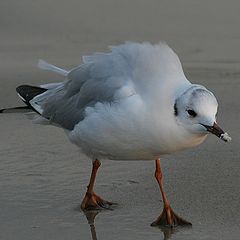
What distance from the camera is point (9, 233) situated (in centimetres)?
458

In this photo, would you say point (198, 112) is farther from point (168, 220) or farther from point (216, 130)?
point (168, 220)

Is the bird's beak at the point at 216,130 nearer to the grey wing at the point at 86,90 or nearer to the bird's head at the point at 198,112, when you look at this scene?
the bird's head at the point at 198,112

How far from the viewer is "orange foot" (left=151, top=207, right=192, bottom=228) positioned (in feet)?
15.6

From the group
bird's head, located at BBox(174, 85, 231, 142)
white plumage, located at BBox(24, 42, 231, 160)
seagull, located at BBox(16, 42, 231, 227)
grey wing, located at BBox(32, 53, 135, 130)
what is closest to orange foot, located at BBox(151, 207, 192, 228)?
seagull, located at BBox(16, 42, 231, 227)

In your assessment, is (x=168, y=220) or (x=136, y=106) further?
(x=168, y=220)

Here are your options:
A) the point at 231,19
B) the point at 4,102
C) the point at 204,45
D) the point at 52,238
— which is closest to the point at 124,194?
Result: the point at 52,238

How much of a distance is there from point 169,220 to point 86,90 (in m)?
1.03

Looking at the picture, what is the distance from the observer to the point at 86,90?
5.27 m

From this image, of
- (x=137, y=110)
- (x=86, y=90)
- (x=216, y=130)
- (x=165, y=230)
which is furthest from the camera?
(x=86, y=90)

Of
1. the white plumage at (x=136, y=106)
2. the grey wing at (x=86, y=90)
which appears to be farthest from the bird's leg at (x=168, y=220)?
the grey wing at (x=86, y=90)

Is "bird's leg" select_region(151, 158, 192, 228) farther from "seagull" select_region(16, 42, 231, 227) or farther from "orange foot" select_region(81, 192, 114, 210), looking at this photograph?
"orange foot" select_region(81, 192, 114, 210)

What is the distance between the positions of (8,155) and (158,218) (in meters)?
1.68

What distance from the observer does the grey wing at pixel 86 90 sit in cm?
493

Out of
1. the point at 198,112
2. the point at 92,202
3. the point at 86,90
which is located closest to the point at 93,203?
the point at 92,202
